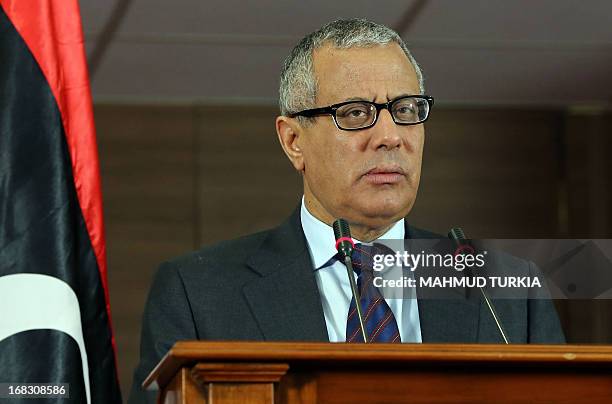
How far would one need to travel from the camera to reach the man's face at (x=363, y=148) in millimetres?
2389

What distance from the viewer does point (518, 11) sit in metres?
4.50

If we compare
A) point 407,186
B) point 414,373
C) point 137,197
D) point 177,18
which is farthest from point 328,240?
point 137,197

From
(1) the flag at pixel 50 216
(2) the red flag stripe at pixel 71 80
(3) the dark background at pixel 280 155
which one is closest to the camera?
(1) the flag at pixel 50 216

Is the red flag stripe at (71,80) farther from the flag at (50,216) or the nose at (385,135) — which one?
the nose at (385,135)

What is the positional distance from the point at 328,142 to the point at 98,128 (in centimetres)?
329

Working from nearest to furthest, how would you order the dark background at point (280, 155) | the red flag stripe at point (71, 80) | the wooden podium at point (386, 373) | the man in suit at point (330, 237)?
1. the wooden podium at point (386, 373)
2. the man in suit at point (330, 237)
3. the red flag stripe at point (71, 80)
4. the dark background at point (280, 155)

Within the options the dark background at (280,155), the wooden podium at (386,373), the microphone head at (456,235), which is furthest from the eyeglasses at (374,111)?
the dark background at (280,155)

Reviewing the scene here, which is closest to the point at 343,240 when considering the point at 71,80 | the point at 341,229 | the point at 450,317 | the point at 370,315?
the point at 341,229

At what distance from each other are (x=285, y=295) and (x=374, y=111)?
16.8 inches

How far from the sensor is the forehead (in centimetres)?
243

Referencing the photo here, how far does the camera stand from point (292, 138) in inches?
102

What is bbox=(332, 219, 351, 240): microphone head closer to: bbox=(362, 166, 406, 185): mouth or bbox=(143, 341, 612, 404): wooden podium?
bbox=(362, 166, 406, 185): mouth

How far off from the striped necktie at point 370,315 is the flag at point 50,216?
0.73 m

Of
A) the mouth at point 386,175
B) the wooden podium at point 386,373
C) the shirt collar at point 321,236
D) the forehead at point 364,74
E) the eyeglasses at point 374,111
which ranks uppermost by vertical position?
the forehead at point 364,74
